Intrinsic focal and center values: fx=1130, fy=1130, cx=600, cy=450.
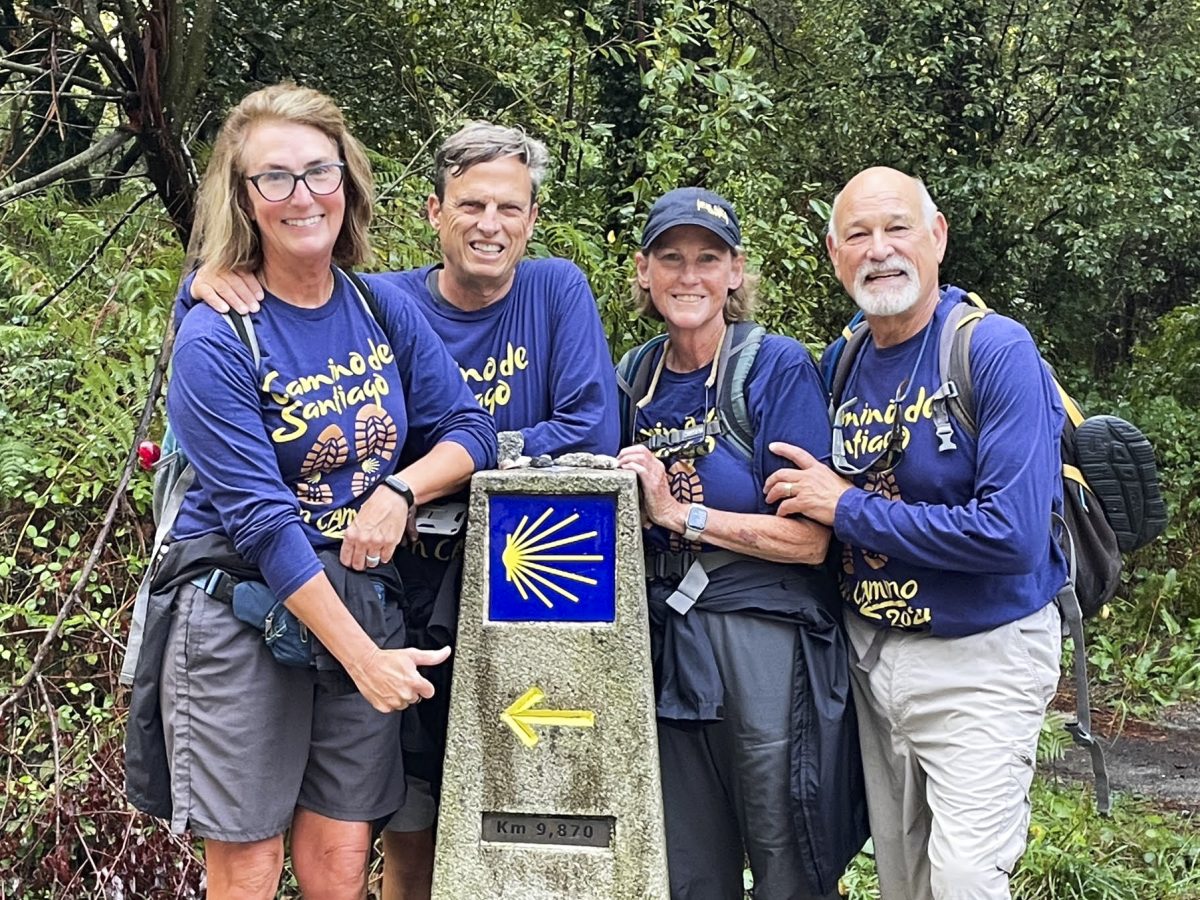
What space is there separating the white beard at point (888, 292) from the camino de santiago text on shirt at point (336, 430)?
119 centimetres

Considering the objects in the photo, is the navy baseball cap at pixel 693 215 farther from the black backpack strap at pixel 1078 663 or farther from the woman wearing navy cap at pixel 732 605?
the black backpack strap at pixel 1078 663

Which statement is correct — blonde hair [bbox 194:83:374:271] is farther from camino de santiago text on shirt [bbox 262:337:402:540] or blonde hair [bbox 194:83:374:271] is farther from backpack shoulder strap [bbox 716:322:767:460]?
backpack shoulder strap [bbox 716:322:767:460]

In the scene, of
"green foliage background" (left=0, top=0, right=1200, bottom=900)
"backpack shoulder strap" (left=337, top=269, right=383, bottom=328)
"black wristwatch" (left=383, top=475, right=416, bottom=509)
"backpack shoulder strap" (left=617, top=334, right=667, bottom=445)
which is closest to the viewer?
"black wristwatch" (left=383, top=475, right=416, bottom=509)

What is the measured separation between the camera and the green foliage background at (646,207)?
4.38 metres

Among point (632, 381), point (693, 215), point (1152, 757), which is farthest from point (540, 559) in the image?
point (1152, 757)

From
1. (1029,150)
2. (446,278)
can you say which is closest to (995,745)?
(446,278)

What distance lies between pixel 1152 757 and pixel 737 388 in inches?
186

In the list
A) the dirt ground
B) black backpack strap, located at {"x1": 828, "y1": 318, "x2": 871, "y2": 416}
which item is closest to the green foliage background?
the dirt ground

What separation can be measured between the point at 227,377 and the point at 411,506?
50 centimetres

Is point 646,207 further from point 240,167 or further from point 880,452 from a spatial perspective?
point 240,167

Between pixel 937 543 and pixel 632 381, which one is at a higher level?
pixel 632 381

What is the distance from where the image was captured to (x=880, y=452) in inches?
110

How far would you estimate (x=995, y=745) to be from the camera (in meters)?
2.73

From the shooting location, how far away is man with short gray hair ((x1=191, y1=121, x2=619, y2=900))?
287 centimetres
